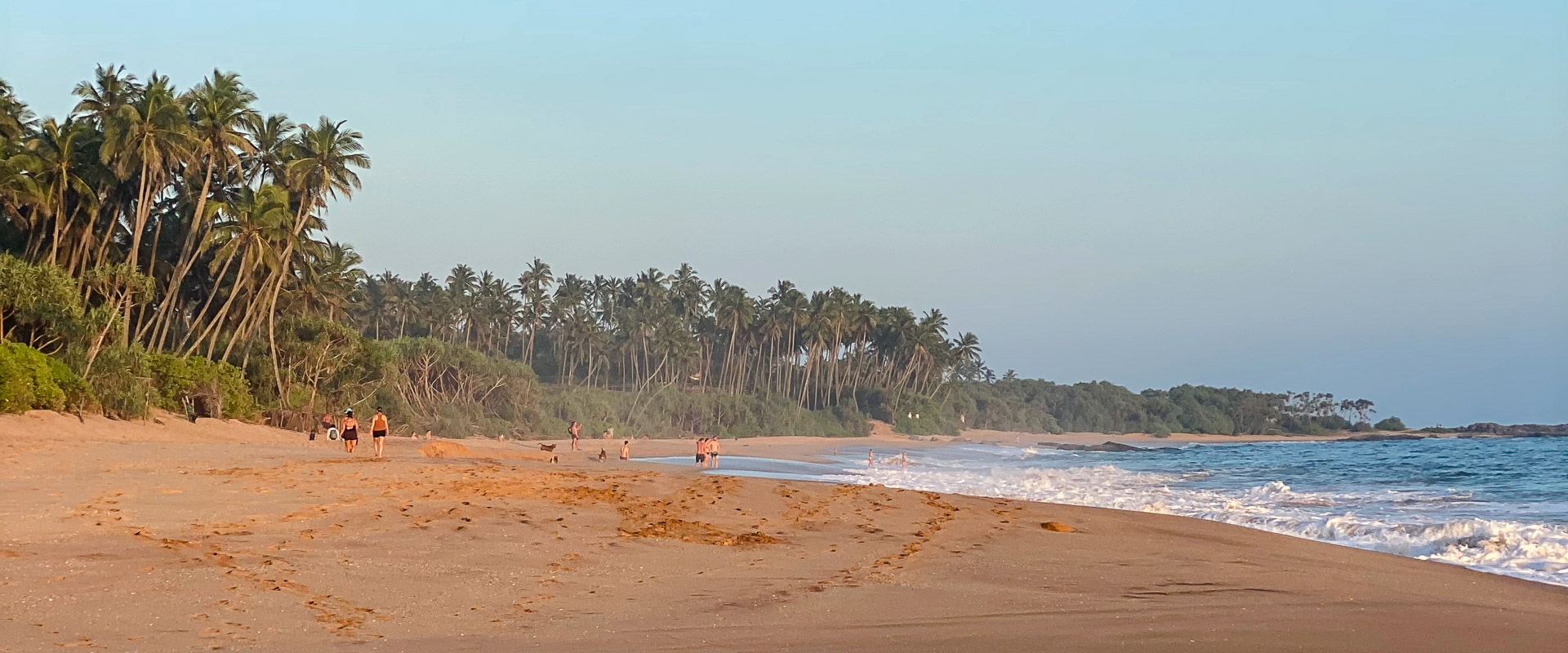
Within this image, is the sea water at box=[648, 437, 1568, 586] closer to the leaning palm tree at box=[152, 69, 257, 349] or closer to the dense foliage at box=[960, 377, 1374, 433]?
the leaning palm tree at box=[152, 69, 257, 349]

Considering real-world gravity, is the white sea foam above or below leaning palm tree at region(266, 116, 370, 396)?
below

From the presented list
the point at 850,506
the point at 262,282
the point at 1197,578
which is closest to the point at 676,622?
the point at 1197,578

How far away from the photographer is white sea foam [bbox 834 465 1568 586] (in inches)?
499

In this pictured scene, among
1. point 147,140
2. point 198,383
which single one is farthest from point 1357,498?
point 147,140

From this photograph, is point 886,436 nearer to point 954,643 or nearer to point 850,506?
point 850,506

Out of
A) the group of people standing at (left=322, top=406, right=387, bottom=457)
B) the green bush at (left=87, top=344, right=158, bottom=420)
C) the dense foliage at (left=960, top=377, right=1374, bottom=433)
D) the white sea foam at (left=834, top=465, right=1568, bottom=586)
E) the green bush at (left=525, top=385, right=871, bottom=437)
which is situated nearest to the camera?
the white sea foam at (left=834, top=465, right=1568, bottom=586)

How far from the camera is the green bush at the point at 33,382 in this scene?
24.6 m

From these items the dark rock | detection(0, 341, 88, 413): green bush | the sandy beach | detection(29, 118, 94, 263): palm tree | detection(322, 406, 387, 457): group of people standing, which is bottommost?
the sandy beach

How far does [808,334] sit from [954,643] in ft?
343

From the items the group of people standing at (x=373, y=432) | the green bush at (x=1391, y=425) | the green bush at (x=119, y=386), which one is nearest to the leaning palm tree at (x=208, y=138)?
the green bush at (x=119, y=386)

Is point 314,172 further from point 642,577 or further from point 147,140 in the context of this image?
point 642,577

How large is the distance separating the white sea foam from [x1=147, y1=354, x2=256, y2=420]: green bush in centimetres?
2161

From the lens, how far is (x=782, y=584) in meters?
9.15

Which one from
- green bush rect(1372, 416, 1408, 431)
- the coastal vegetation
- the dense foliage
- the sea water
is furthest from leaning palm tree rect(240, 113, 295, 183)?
green bush rect(1372, 416, 1408, 431)
